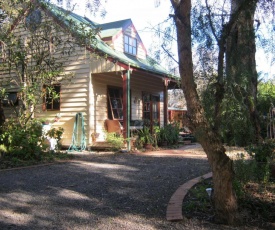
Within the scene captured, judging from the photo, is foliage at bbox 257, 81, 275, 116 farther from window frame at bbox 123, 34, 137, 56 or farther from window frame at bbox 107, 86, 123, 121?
window frame at bbox 107, 86, 123, 121

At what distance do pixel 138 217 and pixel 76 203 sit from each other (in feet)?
3.78

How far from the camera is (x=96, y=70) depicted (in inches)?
477

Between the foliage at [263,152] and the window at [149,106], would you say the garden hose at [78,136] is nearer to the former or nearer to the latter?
the window at [149,106]

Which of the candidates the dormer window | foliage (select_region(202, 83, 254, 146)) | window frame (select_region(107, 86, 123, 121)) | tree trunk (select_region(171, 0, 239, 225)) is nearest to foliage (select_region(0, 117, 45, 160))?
window frame (select_region(107, 86, 123, 121))

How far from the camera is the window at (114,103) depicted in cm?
1338

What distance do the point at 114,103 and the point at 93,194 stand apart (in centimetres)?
858

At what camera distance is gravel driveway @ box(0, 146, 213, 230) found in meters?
3.96

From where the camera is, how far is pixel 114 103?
13.7 m

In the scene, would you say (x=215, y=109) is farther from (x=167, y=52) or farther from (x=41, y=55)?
(x=41, y=55)

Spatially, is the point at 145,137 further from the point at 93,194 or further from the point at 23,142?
the point at 93,194

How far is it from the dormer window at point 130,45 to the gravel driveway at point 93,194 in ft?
25.2

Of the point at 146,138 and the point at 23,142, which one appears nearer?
the point at 23,142

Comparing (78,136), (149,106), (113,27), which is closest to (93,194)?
(78,136)

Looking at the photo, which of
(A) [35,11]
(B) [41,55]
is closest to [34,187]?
(B) [41,55]
